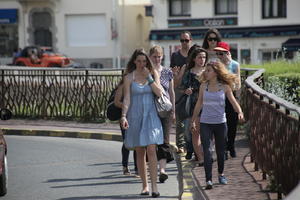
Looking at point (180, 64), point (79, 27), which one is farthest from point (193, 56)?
point (79, 27)

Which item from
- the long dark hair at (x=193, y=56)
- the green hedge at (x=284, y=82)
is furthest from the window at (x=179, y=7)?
the long dark hair at (x=193, y=56)

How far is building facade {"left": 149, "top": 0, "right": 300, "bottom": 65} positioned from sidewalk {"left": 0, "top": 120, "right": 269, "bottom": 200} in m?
35.4

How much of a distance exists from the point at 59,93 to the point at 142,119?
1137cm

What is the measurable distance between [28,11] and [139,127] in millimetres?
50303

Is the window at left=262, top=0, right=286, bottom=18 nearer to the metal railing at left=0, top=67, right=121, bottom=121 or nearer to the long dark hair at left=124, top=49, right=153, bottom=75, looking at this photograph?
the metal railing at left=0, top=67, right=121, bottom=121

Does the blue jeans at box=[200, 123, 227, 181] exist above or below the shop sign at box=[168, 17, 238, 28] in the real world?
below

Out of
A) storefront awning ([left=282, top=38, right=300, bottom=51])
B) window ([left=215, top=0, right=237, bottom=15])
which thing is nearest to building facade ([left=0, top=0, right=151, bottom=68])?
window ([left=215, top=0, right=237, bottom=15])

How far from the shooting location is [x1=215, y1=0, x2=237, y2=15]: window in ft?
186

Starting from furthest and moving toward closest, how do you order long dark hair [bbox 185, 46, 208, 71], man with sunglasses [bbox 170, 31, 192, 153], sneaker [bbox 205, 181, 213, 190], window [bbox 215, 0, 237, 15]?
window [bbox 215, 0, 237, 15], man with sunglasses [bbox 170, 31, 192, 153], long dark hair [bbox 185, 46, 208, 71], sneaker [bbox 205, 181, 213, 190]

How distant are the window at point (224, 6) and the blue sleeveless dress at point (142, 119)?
153 feet

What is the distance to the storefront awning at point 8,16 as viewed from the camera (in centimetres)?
5906

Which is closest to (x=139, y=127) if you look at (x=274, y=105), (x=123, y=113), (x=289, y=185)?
(x=123, y=113)

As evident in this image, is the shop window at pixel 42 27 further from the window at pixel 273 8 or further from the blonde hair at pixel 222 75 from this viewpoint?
the blonde hair at pixel 222 75

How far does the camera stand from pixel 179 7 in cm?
5725
